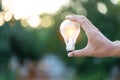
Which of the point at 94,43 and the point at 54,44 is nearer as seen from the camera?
the point at 94,43

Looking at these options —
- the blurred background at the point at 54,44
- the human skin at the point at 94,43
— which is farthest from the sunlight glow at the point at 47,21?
the human skin at the point at 94,43

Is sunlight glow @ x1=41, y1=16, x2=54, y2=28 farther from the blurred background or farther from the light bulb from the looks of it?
the light bulb

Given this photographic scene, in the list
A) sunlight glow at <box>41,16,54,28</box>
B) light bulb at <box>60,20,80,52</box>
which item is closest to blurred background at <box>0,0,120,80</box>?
sunlight glow at <box>41,16,54,28</box>

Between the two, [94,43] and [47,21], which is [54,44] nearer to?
[47,21]

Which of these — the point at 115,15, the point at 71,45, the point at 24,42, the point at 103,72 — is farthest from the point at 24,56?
the point at 71,45

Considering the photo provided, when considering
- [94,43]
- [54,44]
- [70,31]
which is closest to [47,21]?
[54,44]

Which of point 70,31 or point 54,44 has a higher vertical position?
point 70,31
